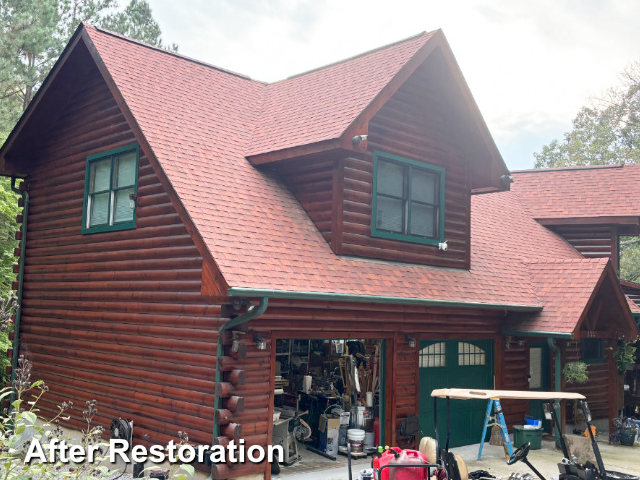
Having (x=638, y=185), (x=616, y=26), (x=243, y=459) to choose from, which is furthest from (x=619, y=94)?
(x=243, y=459)

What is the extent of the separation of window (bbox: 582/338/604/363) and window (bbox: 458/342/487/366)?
350 cm

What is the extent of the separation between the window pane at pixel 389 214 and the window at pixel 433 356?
2.33 meters

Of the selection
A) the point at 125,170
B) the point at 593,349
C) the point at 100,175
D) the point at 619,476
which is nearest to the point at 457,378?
the point at 619,476

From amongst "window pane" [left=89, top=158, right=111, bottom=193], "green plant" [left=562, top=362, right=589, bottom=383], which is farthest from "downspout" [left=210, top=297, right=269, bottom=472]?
"green plant" [left=562, top=362, right=589, bottom=383]

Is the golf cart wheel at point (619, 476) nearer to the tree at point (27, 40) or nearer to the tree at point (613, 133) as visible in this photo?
the tree at point (27, 40)

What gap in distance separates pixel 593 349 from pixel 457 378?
513 centimetres

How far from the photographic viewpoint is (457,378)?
44.2 ft

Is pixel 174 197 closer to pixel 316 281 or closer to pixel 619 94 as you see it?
pixel 316 281

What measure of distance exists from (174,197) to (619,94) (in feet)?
118

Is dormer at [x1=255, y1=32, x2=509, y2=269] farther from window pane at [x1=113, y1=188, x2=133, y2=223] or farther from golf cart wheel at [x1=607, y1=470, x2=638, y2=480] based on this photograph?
golf cart wheel at [x1=607, y1=470, x2=638, y2=480]

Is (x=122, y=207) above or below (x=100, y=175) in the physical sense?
below

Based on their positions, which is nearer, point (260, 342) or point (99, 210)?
point (260, 342)

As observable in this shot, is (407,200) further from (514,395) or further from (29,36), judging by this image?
(29,36)

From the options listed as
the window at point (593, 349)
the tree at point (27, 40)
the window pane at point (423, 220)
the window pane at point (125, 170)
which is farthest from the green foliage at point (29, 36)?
the window at point (593, 349)
